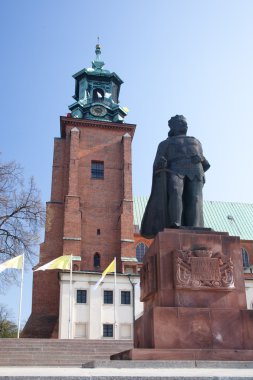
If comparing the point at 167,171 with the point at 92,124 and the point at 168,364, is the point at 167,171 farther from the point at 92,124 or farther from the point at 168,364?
the point at 92,124

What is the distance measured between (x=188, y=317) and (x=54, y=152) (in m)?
30.9

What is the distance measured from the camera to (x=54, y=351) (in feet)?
50.3

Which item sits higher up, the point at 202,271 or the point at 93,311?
the point at 202,271

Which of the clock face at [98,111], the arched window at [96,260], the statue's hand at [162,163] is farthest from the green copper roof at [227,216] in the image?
the statue's hand at [162,163]

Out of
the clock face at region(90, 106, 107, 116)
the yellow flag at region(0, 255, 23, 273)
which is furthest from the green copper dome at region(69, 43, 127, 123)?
the yellow flag at region(0, 255, 23, 273)

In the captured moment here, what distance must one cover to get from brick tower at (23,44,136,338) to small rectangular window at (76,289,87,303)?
1800mm

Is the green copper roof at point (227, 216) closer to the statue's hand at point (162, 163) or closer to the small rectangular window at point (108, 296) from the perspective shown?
the small rectangular window at point (108, 296)

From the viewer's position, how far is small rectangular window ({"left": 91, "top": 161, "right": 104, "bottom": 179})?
35.7 meters

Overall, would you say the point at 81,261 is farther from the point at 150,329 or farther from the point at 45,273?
the point at 150,329

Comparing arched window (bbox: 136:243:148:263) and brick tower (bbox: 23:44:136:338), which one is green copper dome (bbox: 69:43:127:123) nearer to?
brick tower (bbox: 23:44:136:338)

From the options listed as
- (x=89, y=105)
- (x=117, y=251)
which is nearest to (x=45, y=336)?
(x=117, y=251)

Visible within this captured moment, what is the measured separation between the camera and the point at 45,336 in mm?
28906

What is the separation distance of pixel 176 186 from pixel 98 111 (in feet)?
102

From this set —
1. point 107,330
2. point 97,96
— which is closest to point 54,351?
point 107,330
